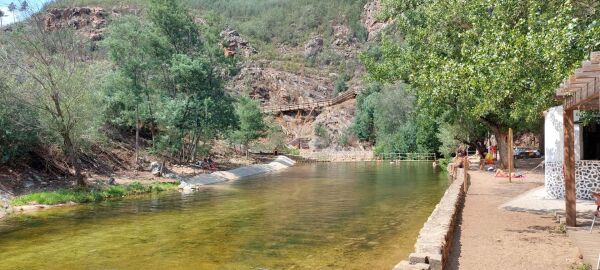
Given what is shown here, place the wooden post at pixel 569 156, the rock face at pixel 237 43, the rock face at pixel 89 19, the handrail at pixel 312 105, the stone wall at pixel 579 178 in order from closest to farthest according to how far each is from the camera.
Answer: the wooden post at pixel 569 156, the stone wall at pixel 579 178, the handrail at pixel 312 105, the rock face at pixel 237 43, the rock face at pixel 89 19

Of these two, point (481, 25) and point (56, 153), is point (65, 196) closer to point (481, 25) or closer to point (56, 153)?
point (56, 153)

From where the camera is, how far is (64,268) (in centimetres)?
1087

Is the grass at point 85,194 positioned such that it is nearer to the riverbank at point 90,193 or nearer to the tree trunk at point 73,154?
the riverbank at point 90,193

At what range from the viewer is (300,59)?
407ft

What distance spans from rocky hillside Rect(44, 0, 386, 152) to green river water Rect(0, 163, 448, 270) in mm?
45731

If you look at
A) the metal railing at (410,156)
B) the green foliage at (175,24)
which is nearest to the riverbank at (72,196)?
the green foliage at (175,24)

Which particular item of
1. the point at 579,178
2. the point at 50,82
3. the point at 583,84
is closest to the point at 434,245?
the point at 583,84

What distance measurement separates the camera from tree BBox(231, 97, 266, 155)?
5754cm

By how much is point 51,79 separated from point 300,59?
4073 inches

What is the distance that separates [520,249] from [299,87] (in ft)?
297

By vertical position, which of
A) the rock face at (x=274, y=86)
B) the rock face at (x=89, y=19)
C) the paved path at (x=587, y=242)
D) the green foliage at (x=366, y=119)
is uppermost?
the rock face at (x=89, y=19)

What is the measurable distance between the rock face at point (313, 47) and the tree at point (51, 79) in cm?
10467

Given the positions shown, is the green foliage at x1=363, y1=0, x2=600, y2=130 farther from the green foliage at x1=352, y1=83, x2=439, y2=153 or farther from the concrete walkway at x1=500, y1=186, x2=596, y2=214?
the green foliage at x1=352, y1=83, x2=439, y2=153

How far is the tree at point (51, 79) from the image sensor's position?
23000 mm
